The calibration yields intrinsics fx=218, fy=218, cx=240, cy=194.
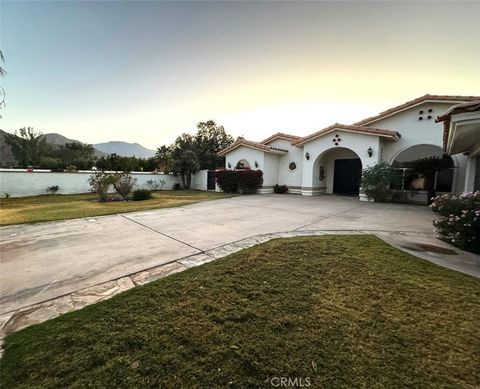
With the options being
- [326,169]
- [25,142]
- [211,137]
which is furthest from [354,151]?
[25,142]

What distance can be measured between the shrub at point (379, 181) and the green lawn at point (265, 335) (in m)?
10.6

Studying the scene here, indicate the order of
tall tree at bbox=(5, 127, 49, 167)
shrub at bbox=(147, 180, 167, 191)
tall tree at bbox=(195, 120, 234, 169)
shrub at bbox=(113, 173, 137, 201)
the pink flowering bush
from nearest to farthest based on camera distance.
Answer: the pink flowering bush
shrub at bbox=(113, 173, 137, 201)
shrub at bbox=(147, 180, 167, 191)
tall tree at bbox=(195, 120, 234, 169)
tall tree at bbox=(5, 127, 49, 167)

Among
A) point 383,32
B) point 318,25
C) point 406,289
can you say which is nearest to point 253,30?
point 318,25

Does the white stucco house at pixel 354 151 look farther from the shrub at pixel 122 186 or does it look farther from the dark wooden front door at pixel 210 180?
the shrub at pixel 122 186

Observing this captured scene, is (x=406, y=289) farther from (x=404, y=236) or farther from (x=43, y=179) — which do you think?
(x=43, y=179)

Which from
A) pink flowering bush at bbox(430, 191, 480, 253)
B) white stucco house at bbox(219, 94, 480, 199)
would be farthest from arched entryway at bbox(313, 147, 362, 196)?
pink flowering bush at bbox(430, 191, 480, 253)

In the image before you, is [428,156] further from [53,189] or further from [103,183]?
[53,189]

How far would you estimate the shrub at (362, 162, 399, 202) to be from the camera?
42.1 feet

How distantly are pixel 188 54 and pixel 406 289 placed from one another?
13.5 meters

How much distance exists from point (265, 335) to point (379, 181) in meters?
13.5

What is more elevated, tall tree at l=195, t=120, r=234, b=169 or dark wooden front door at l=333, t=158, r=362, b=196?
tall tree at l=195, t=120, r=234, b=169

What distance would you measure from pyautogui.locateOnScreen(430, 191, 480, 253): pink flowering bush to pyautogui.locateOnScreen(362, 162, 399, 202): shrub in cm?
751

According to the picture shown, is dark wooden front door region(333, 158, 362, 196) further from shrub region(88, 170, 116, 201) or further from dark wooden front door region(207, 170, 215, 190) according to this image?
shrub region(88, 170, 116, 201)

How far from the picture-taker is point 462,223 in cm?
501
